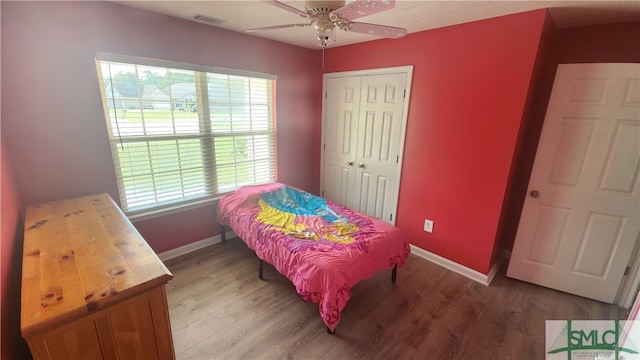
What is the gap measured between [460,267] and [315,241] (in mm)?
1550

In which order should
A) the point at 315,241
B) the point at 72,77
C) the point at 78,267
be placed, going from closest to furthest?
the point at 78,267 < the point at 72,77 < the point at 315,241

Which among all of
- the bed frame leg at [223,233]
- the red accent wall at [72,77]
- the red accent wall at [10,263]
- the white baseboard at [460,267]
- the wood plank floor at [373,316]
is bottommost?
the wood plank floor at [373,316]

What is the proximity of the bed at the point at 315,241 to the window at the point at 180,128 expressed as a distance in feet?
1.19

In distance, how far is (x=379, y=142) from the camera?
9.81 ft

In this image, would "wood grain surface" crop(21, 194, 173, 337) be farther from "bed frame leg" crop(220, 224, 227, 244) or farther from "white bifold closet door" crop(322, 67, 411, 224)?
"white bifold closet door" crop(322, 67, 411, 224)

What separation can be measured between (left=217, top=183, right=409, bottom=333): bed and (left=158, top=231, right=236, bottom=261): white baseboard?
186mm

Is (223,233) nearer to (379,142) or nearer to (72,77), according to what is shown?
(72,77)

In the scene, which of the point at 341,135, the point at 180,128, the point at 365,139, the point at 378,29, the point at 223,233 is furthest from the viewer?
the point at 341,135

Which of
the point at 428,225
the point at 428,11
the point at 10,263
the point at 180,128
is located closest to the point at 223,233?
the point at 180,128

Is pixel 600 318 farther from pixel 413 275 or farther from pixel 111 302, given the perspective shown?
pixel 111 302

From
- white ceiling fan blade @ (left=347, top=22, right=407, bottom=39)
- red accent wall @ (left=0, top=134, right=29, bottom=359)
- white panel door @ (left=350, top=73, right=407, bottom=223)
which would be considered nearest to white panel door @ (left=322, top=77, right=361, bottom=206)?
white panel door @ (left=350, top=73, right=407, bottom=223)

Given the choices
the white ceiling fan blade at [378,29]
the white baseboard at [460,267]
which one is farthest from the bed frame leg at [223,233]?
the white ceiling fan blade at [378,29]

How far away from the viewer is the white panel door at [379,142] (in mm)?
2795

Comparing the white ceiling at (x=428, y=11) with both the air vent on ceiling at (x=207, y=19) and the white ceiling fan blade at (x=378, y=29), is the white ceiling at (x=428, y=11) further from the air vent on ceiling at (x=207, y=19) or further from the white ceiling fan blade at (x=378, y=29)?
the white ceiling fan blade at (x=378, y=29)
